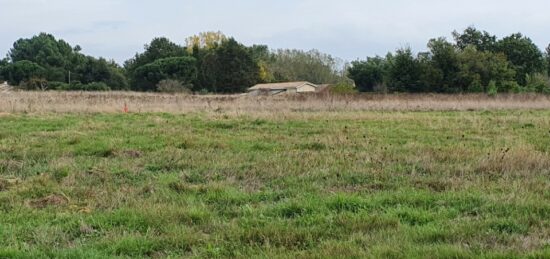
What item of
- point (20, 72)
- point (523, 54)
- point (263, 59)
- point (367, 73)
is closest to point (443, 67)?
point (523, 54)

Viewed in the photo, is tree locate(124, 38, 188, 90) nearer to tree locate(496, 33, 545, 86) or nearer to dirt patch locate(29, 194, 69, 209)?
tree locate(496, 33, 545, 86)

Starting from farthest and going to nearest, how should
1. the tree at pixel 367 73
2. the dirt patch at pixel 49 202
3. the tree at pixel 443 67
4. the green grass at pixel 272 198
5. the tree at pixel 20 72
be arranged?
the tree at pixel 20 72
the tree at pixel 367 73
the tree at pixel 443 67
the dirt patch at pixel 49 202
the green grass at pixel 272 198

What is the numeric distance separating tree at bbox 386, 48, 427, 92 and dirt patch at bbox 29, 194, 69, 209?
51447 mm

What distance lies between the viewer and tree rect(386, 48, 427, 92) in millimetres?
55531

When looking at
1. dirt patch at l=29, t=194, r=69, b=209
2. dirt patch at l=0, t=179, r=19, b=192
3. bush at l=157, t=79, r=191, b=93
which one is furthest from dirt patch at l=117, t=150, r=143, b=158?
bush at l=157, t=79, r=191, b=93

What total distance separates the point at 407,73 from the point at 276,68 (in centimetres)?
4384

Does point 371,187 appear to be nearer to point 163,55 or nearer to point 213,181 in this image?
point 213,181

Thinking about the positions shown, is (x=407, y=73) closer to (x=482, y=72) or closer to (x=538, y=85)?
(x=482, y=72)

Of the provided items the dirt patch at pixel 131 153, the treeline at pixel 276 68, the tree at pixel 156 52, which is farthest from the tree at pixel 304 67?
the dirt patch at pixel 131 153

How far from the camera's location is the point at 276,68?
9775 cm

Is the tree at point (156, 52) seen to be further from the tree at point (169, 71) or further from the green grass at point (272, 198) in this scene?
the green grass at point (272, 198)

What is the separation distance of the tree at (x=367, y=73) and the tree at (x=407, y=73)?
13552 millimetres

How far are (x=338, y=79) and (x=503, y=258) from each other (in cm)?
10064

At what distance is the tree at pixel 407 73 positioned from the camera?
55.5 metres
